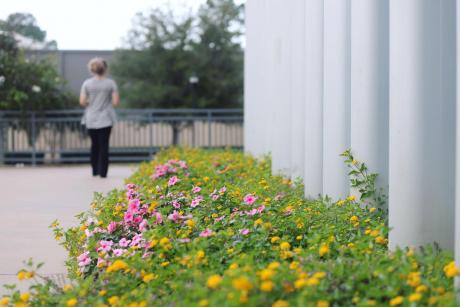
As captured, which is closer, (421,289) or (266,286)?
(266,286)

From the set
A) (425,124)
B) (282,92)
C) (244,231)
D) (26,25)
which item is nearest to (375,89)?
(425,124)

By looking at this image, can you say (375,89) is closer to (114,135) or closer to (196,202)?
(196,202)

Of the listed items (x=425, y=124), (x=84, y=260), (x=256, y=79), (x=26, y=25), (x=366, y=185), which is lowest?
(x=84, y=260)

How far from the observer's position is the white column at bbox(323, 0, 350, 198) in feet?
18.3

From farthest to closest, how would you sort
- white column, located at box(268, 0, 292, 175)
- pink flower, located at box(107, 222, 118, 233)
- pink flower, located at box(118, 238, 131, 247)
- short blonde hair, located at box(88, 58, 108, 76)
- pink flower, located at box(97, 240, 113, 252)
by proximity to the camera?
short blonde hair, located at box(88, 58, 108, 76), white column, located at box(268, 0, 292, 175), pink flower, located at box(107, 222, 118, 233), pink flower, located at box(118, 238, 131, 247), pink flower, located at box(97, 240, 113, 252)

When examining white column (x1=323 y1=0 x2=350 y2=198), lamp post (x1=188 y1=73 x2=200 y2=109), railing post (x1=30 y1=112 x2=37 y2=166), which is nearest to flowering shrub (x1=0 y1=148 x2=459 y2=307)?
white column (x1=323 y1=0 x2=350 y2=198)

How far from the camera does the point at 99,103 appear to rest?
1161cm

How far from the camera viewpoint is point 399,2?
3.81 metres

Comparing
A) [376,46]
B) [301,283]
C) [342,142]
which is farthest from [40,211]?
[301,283]

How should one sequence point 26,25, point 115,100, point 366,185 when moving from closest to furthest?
point 366,185, point 115,100, point 26,25

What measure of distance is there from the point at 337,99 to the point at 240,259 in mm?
2676

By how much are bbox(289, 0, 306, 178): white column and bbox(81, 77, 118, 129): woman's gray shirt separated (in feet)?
14.9

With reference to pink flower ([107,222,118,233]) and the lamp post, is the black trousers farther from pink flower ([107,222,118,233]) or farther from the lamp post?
the lamp post

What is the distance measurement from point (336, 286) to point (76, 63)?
83.9ft
